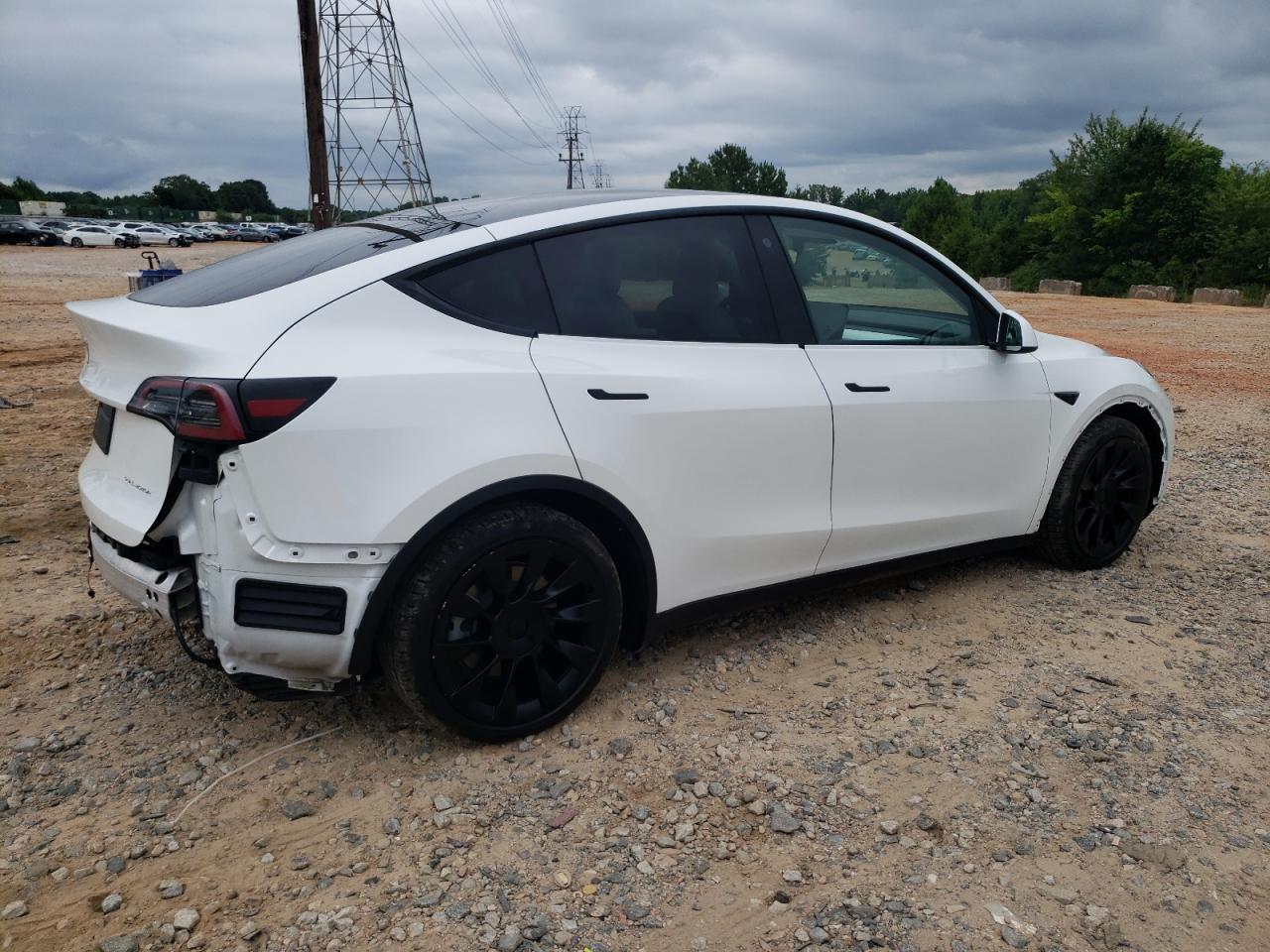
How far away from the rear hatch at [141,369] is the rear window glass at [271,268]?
0.31ft

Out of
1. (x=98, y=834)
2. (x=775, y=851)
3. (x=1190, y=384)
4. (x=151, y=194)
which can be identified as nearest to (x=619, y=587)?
(x=775, y=851)

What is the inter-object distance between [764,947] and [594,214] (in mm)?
2227

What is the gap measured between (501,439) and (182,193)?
11762cm

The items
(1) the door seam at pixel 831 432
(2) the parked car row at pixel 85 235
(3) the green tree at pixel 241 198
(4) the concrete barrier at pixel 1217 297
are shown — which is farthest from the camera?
(3) the green tree at pixel 241 198

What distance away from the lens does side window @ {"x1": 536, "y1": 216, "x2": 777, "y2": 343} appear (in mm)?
3064

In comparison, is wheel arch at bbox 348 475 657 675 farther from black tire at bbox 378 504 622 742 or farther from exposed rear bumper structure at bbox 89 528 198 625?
exposed rear bumper structure at bbox 89 528 198 625

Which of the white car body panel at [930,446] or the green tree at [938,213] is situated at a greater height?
the green tree at [938,213]

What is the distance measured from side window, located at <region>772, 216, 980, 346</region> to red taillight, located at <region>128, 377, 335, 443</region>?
1.88 m

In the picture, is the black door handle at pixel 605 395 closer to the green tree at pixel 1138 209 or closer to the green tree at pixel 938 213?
the green tree at pixel 1138 209

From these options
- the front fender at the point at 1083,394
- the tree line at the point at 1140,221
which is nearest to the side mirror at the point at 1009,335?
the front fender at the point at 1083,394

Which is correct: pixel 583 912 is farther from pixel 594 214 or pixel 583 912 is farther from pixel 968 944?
pixel 594 214

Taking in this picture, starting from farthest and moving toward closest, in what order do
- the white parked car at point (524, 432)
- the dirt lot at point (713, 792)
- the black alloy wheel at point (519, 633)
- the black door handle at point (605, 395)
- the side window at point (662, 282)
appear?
the side window at point (662, 282), the black door handle at point (605, 395), the black alloy wheel at point (519, 633), the white parked car at point (524, 432), the dirt lot at point (713, 792)

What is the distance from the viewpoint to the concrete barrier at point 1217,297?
79.2ft

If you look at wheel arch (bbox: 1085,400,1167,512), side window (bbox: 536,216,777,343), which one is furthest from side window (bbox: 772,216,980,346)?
wheel arch (bbox: 1085,400,1167,512)
